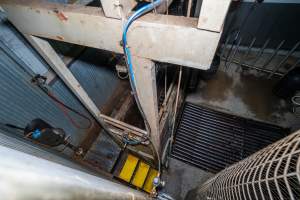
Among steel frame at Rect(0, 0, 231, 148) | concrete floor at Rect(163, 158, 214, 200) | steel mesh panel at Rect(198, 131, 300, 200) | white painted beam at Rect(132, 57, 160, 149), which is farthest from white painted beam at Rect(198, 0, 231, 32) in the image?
concrete floor at Rect(163, 158, 214, 200)

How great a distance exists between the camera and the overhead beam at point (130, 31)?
30.8 inches

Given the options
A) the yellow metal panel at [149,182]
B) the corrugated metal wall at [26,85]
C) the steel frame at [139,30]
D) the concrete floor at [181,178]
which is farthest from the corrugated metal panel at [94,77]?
the concrete floor at [181,178]

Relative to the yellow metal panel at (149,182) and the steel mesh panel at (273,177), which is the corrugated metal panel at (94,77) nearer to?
the yellow metal panel at (149,182)

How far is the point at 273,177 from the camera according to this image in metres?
0.66

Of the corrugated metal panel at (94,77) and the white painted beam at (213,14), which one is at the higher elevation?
the corrugated metal panel at (94,77)

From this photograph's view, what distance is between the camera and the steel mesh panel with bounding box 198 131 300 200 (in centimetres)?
61

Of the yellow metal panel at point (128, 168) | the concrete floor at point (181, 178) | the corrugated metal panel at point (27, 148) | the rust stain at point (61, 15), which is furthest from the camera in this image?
the concrete floor at point (181, 178)

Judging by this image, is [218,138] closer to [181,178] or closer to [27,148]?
[181,178]

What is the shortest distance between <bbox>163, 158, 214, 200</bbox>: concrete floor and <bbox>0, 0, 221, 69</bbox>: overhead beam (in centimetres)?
232

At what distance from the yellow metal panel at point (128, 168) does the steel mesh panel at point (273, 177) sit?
5.37 ft

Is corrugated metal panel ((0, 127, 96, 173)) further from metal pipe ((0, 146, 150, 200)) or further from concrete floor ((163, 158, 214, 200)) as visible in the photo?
concrete floor ((163, 158, 214, 200))

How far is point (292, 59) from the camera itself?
12.5 feet

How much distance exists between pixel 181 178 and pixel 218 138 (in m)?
0.95

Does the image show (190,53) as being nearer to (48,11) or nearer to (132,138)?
(48,11)
